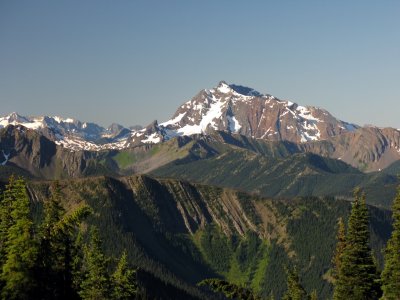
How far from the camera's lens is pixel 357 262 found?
167ft

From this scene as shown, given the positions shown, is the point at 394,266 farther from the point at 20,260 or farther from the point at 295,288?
the point at 20,260

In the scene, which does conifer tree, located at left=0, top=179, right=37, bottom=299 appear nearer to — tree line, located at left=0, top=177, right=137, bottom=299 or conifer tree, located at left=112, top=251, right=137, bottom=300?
tree line, located at left=0, top=177, right=137, bottom=299

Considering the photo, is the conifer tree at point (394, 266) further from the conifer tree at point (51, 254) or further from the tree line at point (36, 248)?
the conifer tree at point (51, 254)

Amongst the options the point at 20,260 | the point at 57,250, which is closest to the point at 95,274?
the point at 57,250

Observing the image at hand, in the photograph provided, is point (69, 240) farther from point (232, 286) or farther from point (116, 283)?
point (116, 283)

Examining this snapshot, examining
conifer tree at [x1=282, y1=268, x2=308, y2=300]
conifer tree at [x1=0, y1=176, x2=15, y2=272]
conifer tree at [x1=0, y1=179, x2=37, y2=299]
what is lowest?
conifer tree at [x1=282, y1=268, x2=308, y2=300]

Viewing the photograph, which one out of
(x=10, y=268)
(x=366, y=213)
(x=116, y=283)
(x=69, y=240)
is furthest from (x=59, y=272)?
(x=366, y=213)

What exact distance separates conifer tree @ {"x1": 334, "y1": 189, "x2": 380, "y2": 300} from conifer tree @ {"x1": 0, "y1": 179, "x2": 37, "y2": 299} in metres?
25.5

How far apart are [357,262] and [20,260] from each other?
27265mm

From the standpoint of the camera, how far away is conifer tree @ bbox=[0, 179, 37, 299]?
1578 inches

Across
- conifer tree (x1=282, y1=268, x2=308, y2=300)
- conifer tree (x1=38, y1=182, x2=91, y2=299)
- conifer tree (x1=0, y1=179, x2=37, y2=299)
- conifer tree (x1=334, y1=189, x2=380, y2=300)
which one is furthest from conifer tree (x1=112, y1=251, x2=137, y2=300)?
conifer tree (x1=0, y1=179, x2=37, y2=299)

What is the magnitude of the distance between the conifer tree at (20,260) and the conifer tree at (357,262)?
25537mm

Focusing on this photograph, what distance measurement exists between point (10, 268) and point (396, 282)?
1122 inches

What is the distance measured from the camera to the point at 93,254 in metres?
56.8
